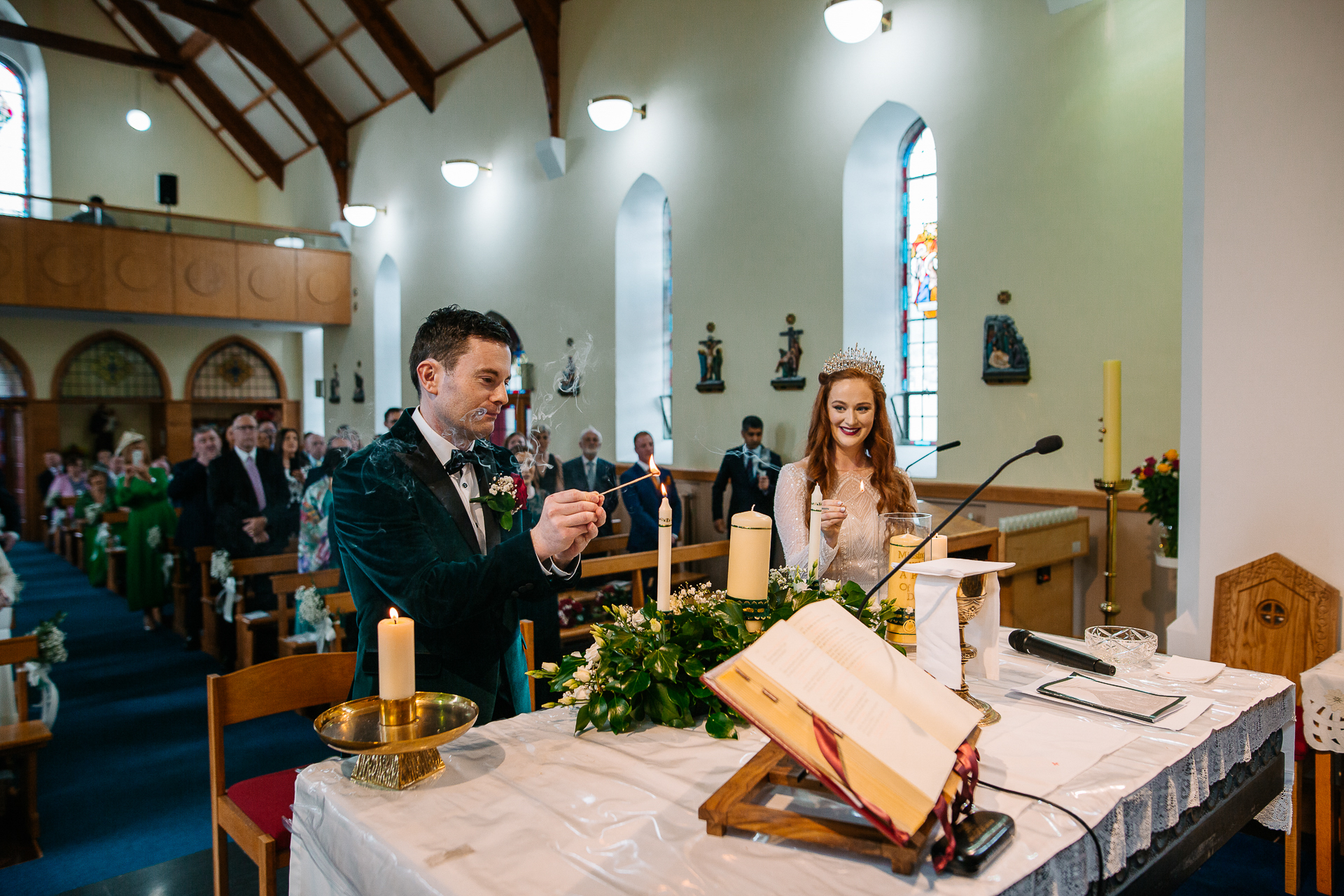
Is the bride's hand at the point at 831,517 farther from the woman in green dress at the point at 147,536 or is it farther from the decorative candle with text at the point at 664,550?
the woman in green dress at the point at 147,536

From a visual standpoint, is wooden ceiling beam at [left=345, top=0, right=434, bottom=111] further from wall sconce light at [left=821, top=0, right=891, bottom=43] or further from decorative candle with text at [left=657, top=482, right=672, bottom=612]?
decorative candle with text at [left=657, top=482, right=672, bottom=612]

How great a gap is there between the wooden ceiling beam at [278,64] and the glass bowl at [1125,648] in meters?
12.4

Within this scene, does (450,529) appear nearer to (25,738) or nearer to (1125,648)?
(1125,648)

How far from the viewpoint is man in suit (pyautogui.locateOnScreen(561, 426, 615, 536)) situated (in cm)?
624

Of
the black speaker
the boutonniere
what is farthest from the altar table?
the black speaker

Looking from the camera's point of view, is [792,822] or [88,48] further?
[88,48]

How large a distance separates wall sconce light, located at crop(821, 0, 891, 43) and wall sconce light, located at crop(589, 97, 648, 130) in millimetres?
2254

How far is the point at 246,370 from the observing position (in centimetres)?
1534

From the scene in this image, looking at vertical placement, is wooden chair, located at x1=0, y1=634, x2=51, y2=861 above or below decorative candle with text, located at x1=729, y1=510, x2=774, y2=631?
below

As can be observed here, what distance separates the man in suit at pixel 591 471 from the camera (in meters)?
6.24

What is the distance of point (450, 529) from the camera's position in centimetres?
177

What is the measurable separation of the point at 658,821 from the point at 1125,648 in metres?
1.19

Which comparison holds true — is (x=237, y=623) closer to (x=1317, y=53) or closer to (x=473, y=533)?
(x=473, y=533)

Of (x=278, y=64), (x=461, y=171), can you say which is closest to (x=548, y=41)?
(x=461, y=171)
